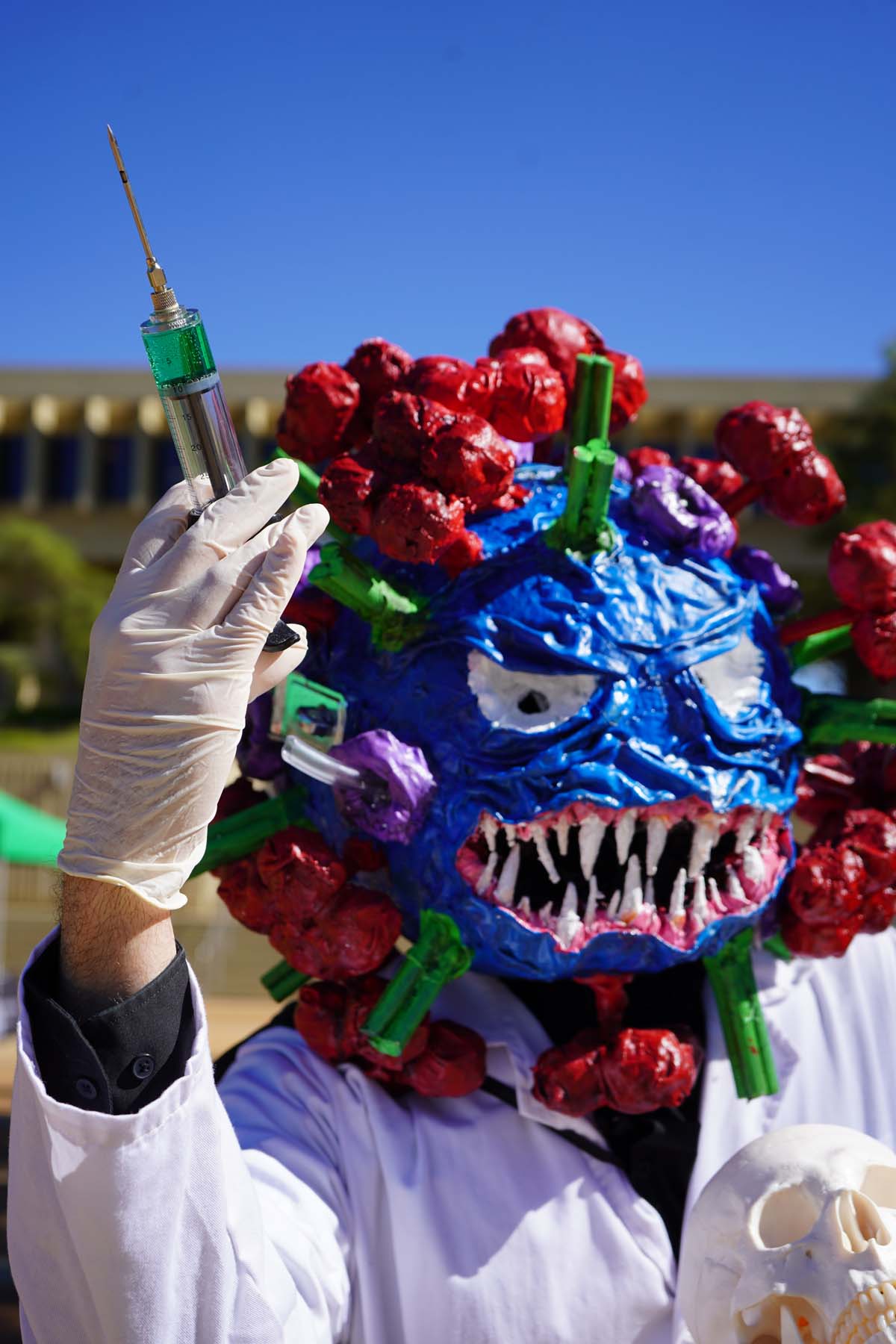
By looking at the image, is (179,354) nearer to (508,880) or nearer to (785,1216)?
(508,880)

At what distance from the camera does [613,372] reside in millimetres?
2678

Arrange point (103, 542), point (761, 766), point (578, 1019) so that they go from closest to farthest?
point (761, 766), point (578, 1019), point (103, 542)

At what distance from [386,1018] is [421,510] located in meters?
0.81

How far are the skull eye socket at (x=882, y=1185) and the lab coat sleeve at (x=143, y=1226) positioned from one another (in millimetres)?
797

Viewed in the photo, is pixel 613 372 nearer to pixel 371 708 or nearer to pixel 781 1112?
pixel 371 708

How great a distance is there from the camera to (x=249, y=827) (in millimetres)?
2494

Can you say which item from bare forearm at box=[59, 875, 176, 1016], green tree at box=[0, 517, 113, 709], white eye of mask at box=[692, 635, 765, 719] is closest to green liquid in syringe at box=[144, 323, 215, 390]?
bare forearm at box=[59, 875, 176, 1016]

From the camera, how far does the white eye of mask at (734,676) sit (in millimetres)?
2355

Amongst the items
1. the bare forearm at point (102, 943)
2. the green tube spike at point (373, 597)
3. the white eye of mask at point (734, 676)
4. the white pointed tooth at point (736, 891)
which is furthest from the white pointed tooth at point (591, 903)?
the bare forearm at point (102, 943)

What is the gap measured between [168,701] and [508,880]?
0.73m

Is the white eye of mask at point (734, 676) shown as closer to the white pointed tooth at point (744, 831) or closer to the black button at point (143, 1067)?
the white pointed tooth at point (744, 831)

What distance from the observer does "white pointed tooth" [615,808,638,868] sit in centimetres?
224

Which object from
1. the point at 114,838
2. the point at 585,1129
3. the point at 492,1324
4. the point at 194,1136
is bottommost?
the point at 492,1324

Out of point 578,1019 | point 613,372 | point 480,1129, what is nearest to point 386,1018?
point 480,1129
